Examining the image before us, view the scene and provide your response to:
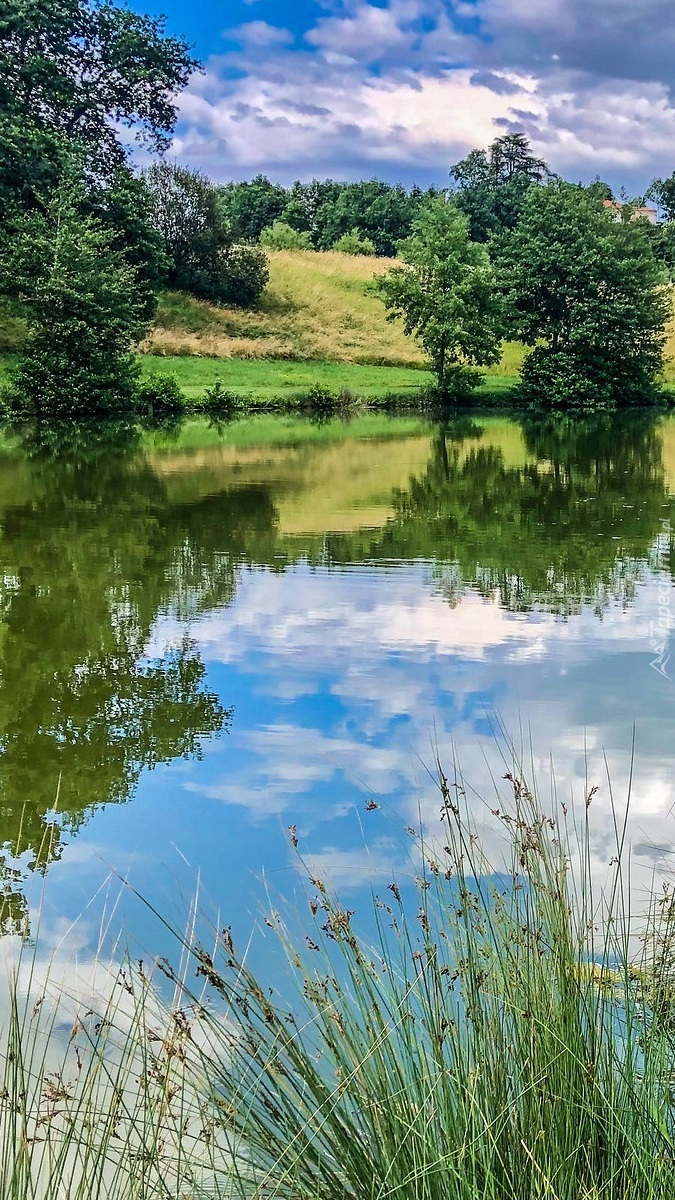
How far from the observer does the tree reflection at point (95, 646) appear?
5.23 metres

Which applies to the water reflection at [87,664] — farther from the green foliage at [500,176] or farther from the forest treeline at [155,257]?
the green foliage at [500,176]

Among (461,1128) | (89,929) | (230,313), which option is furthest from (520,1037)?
(230,313)

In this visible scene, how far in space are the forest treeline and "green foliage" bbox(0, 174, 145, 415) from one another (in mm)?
50

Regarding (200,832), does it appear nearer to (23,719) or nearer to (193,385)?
(23,719)

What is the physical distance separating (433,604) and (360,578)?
1434 mm

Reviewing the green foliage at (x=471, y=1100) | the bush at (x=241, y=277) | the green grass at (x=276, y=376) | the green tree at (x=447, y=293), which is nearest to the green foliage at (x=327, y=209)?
the bush at (x=241, y=277)

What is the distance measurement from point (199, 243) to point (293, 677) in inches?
1617

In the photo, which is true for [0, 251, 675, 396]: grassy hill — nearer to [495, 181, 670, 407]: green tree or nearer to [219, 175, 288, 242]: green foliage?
[495, 181, 670, 407]: green tree

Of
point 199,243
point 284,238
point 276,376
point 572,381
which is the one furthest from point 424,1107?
point 284,238

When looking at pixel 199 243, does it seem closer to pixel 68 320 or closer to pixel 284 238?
pixel 68 320

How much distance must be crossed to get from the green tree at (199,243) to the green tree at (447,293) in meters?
11.5

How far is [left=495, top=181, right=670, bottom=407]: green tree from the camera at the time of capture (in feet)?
122

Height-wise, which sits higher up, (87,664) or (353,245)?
(353,245)

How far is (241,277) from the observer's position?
4569cm
